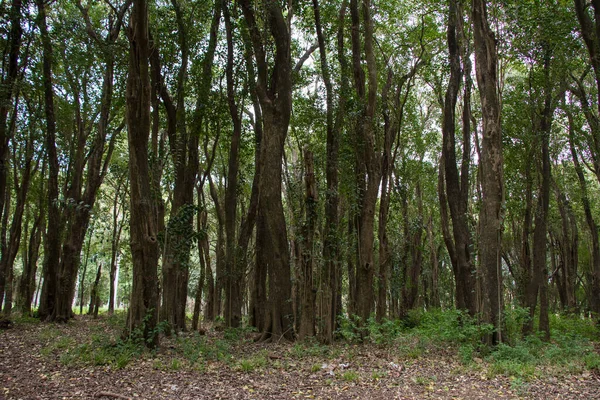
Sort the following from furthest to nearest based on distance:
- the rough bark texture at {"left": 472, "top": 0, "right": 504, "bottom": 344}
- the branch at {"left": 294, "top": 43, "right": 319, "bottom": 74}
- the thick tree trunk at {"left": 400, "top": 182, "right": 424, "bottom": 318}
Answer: the thick tree trunk at {"left": 400, "top": 182, "right": 424, "bottom": 318}
the branch at {"left": 294, "top": 43, "right": 319, "bottom": 74}
the rough bark texture at {"left": 472, "top": 0, "right": 504, "bottom": 344}

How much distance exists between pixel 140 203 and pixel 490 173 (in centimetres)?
679

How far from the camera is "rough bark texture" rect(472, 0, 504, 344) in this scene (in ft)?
28.5

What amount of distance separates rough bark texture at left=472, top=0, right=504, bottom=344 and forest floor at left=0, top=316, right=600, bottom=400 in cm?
115

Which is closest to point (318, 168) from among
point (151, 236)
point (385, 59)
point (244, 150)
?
point (244, 150)

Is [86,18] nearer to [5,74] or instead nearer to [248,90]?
[5,74]

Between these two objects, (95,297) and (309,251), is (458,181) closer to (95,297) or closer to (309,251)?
(309,251)

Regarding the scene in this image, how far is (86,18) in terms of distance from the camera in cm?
1259

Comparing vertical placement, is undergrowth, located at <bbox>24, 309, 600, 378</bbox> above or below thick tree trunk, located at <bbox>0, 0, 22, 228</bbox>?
below

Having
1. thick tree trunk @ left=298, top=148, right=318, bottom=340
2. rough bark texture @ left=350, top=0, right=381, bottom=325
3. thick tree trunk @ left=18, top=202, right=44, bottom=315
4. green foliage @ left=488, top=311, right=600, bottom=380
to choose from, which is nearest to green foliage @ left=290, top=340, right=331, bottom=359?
thick tree trunk @ left=298, top=148, right=318, bottom=340

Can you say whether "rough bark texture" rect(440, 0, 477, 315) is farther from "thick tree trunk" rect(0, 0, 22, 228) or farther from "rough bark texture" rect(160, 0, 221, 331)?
"thick tree trunk" rect(0, 0, 22, 228)

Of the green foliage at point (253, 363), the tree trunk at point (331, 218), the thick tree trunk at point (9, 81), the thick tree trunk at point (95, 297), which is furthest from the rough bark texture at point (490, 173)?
the thick tree trunk at point (95, 297)

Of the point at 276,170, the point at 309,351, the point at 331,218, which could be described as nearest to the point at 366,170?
the point at 331,218

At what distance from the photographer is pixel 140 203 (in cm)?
841

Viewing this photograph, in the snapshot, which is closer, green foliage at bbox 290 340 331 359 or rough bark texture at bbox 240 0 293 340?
green foliage at bbox 290 340 331 359
